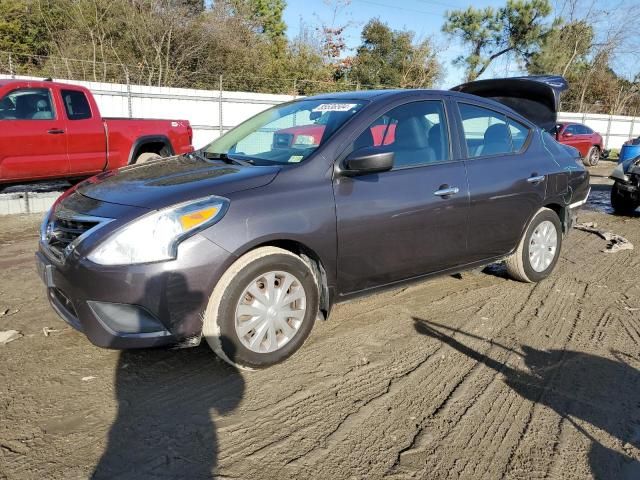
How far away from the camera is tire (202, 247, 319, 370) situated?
9.85ft

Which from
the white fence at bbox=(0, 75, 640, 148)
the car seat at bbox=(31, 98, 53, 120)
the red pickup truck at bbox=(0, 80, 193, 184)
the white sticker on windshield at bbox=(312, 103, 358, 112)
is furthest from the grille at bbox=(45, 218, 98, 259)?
the white fence at bbox=(0, 75, 640, 148)

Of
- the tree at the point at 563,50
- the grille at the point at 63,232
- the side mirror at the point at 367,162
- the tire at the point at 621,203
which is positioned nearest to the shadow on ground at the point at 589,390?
the side mirror at the point at 367,162

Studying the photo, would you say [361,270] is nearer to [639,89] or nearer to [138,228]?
[138,228]

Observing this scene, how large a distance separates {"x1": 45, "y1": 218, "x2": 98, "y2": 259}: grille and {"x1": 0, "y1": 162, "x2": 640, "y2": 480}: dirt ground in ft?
2.37

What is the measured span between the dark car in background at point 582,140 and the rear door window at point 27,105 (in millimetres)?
15899

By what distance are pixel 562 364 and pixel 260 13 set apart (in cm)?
2973

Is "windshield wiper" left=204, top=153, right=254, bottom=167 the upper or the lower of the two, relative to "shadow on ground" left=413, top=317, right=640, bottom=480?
upper

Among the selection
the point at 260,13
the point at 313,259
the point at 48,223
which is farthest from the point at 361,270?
the point at 260,13

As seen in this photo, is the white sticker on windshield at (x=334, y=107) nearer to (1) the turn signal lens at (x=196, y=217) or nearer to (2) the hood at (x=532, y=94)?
(1) the turn signal lens at (x=196, y=217)

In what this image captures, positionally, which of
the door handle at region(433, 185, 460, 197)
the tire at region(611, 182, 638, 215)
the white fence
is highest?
the white fence

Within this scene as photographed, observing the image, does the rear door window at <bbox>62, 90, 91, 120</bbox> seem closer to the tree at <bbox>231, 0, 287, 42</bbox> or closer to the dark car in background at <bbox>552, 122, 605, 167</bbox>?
the dark car in background at <bbox>552, 122, 605, 167</bbox>

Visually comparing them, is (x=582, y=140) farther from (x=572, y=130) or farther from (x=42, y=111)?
(x=42, y=111)

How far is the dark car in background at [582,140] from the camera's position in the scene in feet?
61.0

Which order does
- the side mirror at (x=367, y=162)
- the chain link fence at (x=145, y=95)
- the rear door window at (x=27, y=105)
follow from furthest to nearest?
1. the chain link fence at (x=145, y=95)
2. the rear door window at (x=27, y=105)
3. the side mirror at (x=367, y=162)
